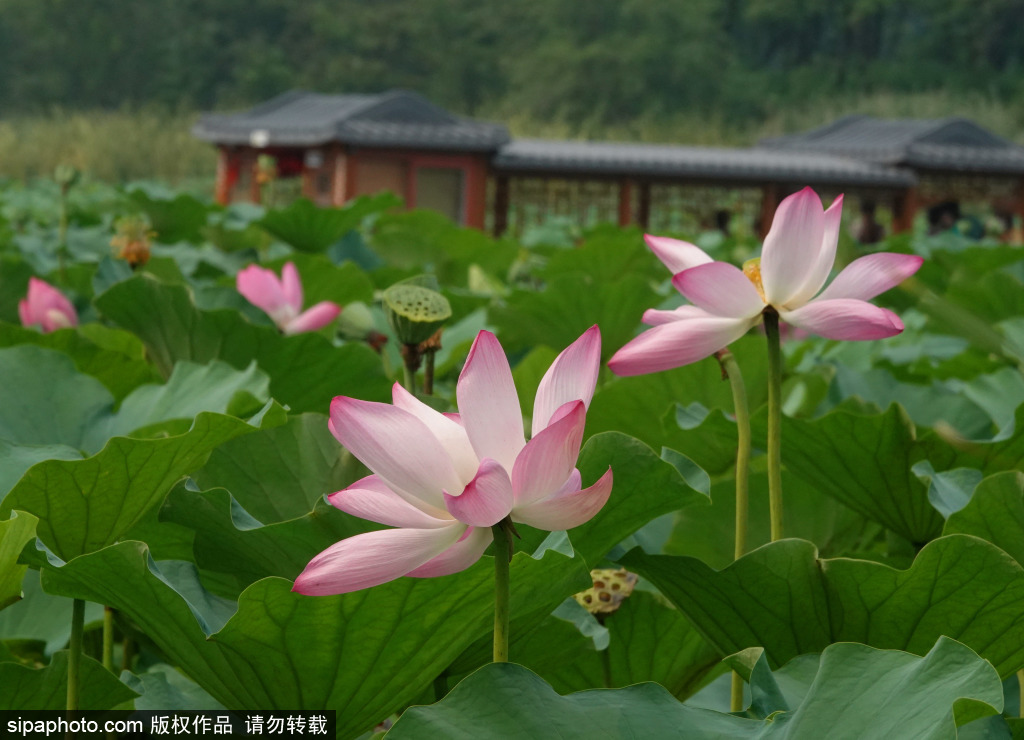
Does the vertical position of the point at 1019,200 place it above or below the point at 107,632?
below

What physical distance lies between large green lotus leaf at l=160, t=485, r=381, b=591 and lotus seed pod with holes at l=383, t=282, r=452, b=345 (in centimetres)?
16

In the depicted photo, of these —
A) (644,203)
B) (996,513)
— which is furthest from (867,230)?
(996,513)

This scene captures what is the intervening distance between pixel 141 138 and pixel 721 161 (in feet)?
25.4

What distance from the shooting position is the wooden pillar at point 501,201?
704 centimetres

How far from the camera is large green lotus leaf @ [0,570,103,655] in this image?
636 millimetres

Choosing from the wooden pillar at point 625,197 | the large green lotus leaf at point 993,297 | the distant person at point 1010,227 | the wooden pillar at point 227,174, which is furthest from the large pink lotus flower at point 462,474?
the wooden pillar at point 227,174

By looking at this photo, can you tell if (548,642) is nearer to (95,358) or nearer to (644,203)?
(95,358)

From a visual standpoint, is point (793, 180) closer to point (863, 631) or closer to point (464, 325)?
point (464, 325)

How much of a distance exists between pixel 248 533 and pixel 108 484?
73 mm

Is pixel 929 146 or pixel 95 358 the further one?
pixel 929 146

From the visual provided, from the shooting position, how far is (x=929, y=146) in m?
8.18

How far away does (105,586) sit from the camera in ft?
1.49

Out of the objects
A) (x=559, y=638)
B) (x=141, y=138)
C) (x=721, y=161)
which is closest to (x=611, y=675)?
(x=559, y=638)

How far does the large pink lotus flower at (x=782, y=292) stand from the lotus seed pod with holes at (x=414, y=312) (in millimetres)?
158
